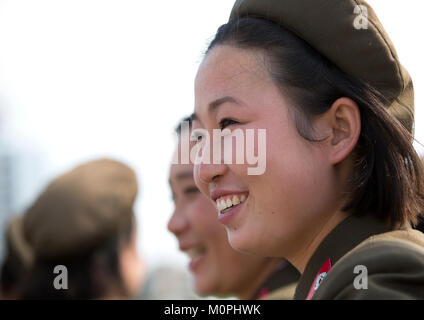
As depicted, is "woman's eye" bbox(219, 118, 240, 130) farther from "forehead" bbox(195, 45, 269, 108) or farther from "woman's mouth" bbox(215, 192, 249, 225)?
"woman's mouth" bbox(215, 192, 249, 225)

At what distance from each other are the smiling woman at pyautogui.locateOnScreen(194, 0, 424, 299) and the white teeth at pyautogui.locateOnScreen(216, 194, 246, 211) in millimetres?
Answer: 12

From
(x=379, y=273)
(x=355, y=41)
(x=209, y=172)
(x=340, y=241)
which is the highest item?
(x=355, y=41)

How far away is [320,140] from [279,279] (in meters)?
1.57

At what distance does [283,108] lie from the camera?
7.82 ft

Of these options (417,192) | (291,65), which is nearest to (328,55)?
(291,65)

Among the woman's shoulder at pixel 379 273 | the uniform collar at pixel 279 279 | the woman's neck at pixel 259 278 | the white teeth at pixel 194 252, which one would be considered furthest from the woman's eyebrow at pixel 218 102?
the white teeth at pixel 194 252

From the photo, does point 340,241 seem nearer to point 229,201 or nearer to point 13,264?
point 229,201

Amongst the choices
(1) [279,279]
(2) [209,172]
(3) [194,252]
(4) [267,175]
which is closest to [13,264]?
(3) [194,252]

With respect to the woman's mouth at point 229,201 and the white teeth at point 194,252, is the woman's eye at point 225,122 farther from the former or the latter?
the white teeth at point 194,252

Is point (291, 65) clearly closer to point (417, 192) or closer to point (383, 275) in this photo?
point (417, 192)

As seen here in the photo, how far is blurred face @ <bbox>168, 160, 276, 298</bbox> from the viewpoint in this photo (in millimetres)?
3914

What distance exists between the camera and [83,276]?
4629mm

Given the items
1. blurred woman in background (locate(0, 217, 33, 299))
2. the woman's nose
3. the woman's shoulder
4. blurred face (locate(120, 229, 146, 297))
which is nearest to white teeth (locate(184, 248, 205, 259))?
blurred face (locate(120, 229, 146, 297))

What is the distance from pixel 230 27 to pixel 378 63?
0.65 meters
